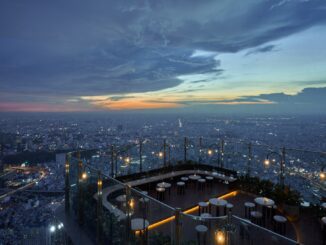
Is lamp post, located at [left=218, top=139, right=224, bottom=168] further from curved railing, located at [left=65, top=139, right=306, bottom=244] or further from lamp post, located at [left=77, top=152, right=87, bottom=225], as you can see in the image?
lamp post, located at [left=77, top=152, right=87, bottom=225]

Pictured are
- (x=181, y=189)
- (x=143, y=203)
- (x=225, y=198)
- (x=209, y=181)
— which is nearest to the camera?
(x=143, y=203)

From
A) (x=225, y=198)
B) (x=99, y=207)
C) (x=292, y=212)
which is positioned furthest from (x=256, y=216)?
(x=99, y=207)

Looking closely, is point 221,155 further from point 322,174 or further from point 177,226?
point 177,226

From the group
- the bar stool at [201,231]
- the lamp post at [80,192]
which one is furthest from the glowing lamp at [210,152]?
the bar stool at [201,231]

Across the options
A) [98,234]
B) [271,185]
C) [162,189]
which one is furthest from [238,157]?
[98,234]

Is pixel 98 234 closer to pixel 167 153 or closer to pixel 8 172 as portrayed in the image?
pixel 167 153

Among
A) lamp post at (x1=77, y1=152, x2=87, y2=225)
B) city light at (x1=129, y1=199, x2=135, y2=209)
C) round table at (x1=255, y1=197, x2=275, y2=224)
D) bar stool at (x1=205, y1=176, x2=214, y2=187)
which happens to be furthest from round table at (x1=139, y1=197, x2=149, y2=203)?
bar stool at (x1=205, y1=176, x2=214, y2=187)
